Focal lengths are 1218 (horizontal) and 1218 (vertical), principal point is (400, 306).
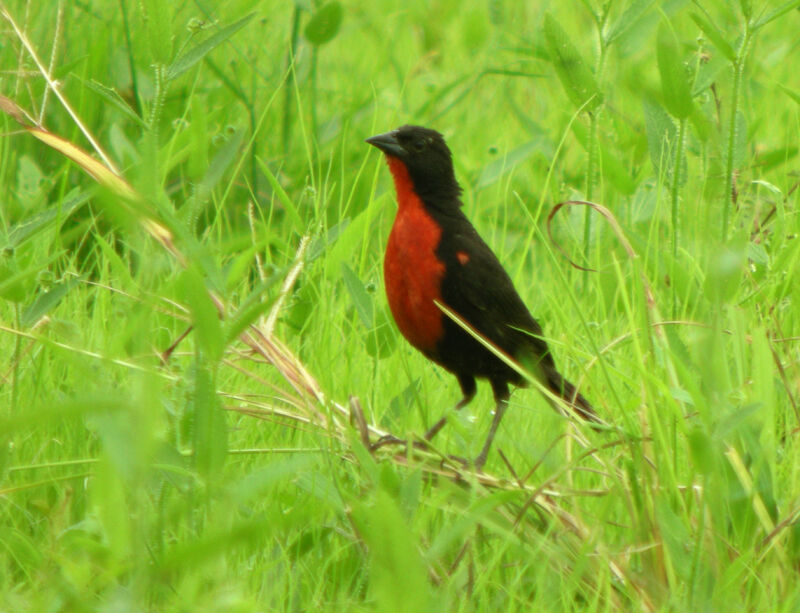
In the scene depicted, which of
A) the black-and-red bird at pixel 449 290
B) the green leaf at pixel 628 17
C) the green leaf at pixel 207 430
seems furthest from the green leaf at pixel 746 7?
the green leaf at pixel 207 430

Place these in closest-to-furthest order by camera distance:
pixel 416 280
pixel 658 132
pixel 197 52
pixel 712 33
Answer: pixel 197 52 → pixel 712 33 → pixel 416 280 → pixel 658 132

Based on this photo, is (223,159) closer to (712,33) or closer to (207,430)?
(207,430)

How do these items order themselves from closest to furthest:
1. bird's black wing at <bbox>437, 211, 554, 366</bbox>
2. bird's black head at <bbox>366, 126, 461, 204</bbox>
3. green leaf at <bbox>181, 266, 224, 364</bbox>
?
green leaf at <bbox>181, 266, 224, 364</bbox>
bird's black wing at <bbox>437, 211, 554, 366</bbox>
bird's black head at <bbox>366, 126, 461, 204</bbox>

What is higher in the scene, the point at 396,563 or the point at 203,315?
the point at 203,315

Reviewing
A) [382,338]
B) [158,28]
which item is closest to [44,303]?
[158,28]

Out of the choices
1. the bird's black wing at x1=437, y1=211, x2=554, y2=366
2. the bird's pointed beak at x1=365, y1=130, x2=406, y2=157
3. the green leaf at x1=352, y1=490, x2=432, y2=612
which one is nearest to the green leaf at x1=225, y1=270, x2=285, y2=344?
the green leaf at x1=352, y1=490, x2=432, y2=612

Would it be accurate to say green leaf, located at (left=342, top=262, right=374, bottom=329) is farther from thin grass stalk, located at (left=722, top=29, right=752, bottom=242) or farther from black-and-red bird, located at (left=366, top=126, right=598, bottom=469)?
thin grass stalk, located at (left=722, top=29, right=752, bottom=242)

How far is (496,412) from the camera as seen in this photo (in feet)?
11.1

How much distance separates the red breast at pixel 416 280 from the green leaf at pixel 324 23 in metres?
1.52

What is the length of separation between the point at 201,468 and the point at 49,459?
113 centimetres

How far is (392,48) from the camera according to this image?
20.5ft

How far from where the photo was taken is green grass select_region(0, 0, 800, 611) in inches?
71.6

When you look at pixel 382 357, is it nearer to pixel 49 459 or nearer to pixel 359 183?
pixel 49 459

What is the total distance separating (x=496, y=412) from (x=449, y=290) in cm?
36
